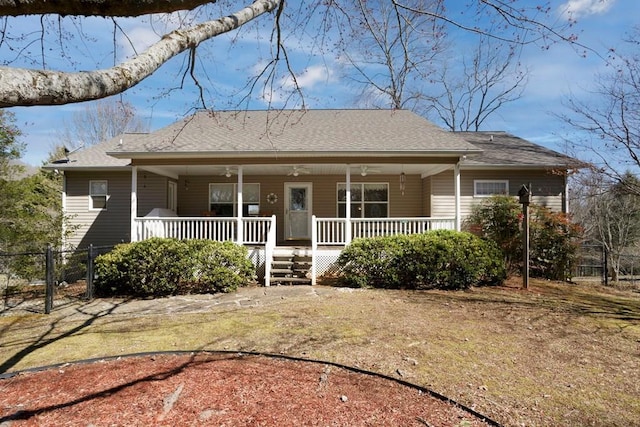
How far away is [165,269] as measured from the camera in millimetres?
8781

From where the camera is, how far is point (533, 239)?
35.8ft

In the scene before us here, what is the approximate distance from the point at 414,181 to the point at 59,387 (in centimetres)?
1230

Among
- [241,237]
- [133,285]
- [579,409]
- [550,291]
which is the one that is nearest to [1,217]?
[133,285]

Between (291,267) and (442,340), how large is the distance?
5.61 m

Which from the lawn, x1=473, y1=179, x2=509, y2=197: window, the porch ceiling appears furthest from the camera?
x1=473, y1=179, x2=509, y2=197: window

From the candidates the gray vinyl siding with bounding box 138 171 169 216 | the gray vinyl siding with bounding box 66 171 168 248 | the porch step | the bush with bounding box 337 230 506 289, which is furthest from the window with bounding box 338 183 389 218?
the gray vinyl siding with bounding box 66 171 168 248

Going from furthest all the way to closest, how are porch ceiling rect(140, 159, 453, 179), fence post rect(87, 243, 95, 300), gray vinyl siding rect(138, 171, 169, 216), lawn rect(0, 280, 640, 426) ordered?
gray vinyl siding rect(138, 171, 169, 216) → porch ceiling rect(140, 159, 453, 179) → fence post rect(87, 243, 95, 300) → lawn rect(0, 280, 640, 426)

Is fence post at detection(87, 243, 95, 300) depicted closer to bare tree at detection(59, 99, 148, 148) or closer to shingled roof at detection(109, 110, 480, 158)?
shingled roof at detection(109, 110, 480, 158)

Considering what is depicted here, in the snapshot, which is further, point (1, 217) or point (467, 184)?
point (467, 184)

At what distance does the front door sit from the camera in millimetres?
14000

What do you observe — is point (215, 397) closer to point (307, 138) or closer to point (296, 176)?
point (307, 138)

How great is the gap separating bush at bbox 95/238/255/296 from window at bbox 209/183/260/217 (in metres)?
4.90

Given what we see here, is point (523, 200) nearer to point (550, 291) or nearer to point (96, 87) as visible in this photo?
point (550, 291)

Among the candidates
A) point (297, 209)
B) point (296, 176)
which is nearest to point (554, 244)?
point (297, 209)
